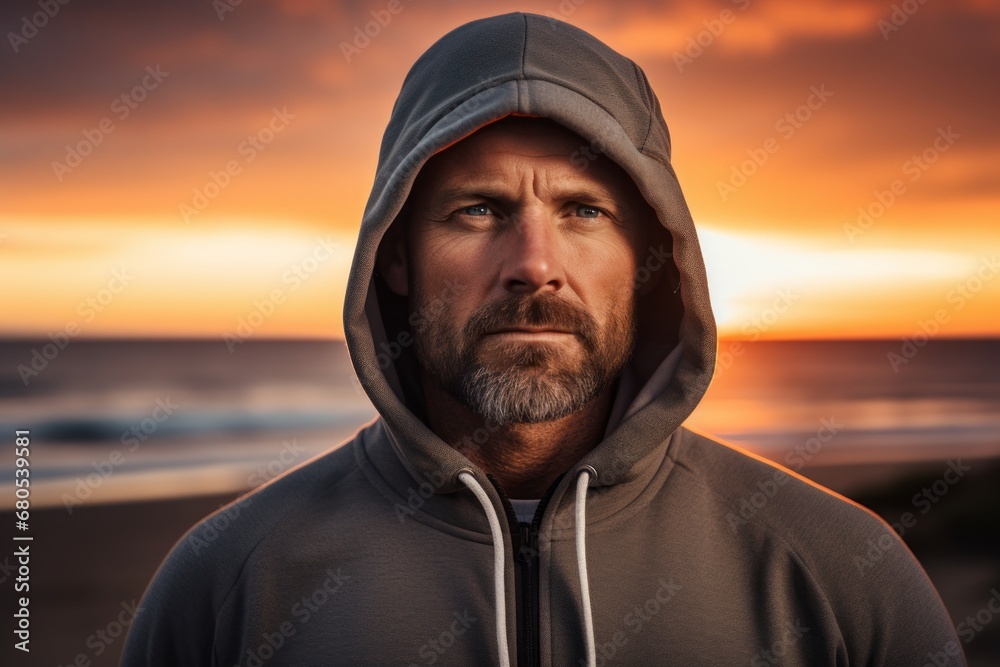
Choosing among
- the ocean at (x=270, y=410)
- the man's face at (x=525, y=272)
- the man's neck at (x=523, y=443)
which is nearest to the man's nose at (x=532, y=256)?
the man's face at (x=525, y=272)

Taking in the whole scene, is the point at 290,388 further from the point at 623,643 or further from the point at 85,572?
the point at 623,643

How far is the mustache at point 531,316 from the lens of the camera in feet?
6.14

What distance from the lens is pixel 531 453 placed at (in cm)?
202

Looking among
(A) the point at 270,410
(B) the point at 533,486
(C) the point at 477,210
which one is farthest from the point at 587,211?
(A) the point at 270,410

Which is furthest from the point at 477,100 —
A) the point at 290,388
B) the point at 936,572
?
the point at 290,388

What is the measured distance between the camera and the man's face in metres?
1.90

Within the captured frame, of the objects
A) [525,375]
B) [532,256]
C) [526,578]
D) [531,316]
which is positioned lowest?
[526,578]

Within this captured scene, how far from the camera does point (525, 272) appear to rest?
1.85m

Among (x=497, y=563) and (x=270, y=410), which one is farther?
(x=270, y=410)

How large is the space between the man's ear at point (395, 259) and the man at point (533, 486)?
8 cm

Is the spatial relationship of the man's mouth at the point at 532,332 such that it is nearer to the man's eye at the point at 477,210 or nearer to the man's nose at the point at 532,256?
the man's nose at the point at 532,256

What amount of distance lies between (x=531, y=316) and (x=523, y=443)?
1.05ft

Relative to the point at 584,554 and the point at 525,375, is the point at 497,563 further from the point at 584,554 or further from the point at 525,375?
the point at 525,375

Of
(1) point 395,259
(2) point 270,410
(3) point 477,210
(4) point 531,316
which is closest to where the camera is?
(4) point 531,316
